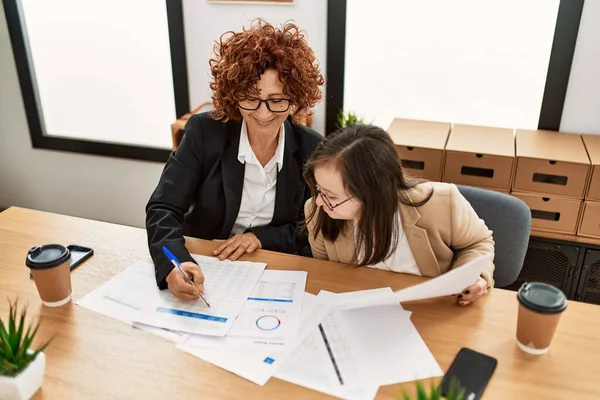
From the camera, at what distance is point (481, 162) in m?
2.10

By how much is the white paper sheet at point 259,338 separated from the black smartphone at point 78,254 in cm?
47

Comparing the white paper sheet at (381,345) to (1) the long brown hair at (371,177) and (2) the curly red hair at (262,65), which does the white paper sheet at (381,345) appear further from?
(2) the curly red hair at (262,65)

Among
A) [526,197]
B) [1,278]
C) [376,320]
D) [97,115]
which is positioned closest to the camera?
[376,320]

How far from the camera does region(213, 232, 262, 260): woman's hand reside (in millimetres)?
1408

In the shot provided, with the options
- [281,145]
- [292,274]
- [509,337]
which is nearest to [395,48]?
[281,145]

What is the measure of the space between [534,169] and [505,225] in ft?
2.41

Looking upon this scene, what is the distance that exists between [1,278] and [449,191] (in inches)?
45.5

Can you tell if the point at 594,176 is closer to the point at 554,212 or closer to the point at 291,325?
the point at 554,212

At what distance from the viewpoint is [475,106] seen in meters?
2.47

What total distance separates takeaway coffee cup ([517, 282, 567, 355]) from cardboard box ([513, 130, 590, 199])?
115 cm

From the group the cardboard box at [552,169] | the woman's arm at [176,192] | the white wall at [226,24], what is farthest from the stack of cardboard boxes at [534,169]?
the woman's arm at [176,192]

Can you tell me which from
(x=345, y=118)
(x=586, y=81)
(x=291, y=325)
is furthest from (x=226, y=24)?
(x=291, y=325)

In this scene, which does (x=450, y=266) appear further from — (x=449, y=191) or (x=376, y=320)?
(x=376, y=320)

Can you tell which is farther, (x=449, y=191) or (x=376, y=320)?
(x=449, y=191)
